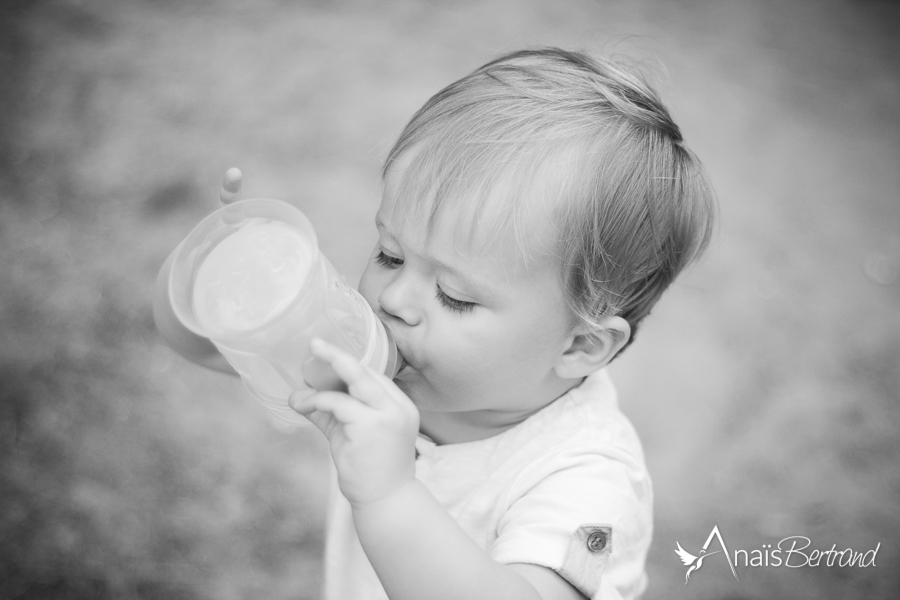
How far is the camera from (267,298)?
0.80 m

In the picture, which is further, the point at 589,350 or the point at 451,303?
the point at 589,350

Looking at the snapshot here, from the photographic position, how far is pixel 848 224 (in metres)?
2.62

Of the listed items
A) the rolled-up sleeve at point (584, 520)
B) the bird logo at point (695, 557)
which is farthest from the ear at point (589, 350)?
the bird logo at point (695, 557)

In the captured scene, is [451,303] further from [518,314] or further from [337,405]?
[337,405]

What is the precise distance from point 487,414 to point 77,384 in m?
1.28

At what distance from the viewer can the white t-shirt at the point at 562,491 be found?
1.00 meters

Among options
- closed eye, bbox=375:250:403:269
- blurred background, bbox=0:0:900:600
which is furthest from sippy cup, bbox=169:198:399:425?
blurred background, bbox=0:0:900:600

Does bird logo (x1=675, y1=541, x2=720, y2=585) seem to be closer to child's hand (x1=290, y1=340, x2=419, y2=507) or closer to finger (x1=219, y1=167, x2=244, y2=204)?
child's hand (x1=290, y1=340, x2=419, y2=507)

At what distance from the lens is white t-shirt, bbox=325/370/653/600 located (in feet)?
3.29

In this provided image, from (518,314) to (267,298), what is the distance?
1.21ft

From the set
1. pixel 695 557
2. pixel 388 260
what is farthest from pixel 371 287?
pixel 695 557

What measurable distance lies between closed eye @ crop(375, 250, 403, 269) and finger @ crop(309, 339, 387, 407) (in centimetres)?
26

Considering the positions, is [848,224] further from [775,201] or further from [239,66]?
[239,66]

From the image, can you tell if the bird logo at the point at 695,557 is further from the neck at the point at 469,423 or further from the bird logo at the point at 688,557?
the neck at the point at 469,423
